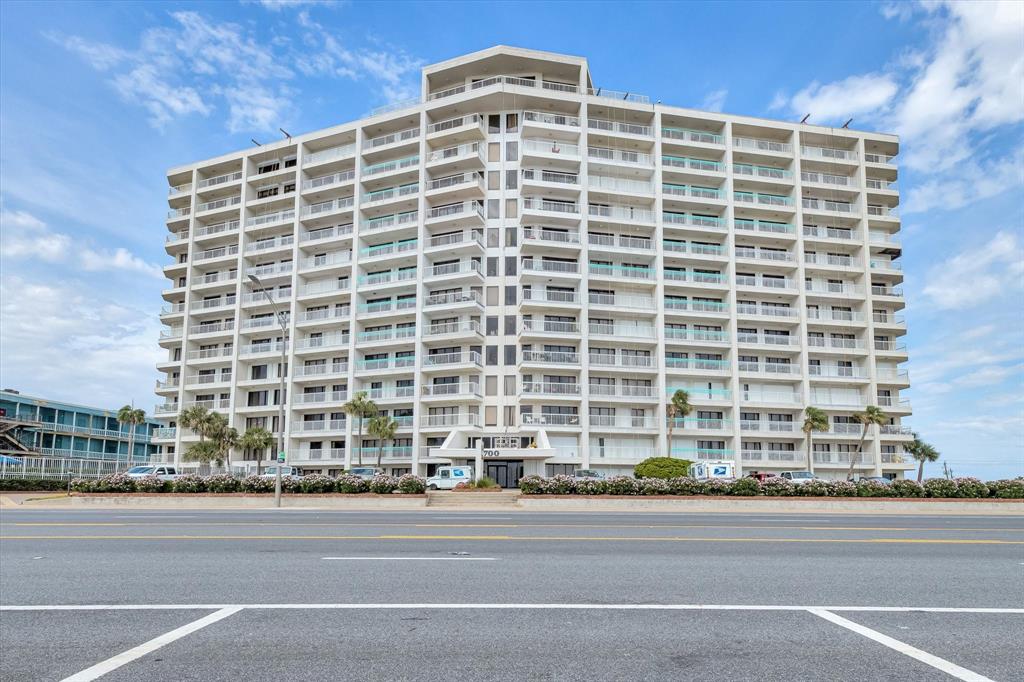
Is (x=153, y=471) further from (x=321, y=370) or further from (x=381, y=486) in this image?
(x=381, y=486)

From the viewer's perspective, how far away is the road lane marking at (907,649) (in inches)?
187

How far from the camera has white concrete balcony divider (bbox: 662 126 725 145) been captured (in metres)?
63.4

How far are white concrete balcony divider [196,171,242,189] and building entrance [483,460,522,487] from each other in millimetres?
39249

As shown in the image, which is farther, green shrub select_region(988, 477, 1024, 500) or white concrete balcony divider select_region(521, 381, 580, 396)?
white concrete balcony divider select_region(521, 381, 580, 396)

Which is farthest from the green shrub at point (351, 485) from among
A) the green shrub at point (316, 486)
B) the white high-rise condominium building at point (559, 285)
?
the white high-rise condominium building at point (559, 285)

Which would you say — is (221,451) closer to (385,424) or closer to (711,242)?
(385,424)

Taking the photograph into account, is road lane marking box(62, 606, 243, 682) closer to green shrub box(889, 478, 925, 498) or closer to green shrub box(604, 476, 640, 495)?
green shrub box(604, 476, 640, 495)

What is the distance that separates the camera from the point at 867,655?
5227 mm

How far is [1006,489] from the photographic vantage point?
31453mm

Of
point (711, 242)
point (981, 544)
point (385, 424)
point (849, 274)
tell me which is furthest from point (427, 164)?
point (981, 544)

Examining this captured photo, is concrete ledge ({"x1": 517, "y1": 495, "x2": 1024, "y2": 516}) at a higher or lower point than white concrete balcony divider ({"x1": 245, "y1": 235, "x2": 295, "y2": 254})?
lower

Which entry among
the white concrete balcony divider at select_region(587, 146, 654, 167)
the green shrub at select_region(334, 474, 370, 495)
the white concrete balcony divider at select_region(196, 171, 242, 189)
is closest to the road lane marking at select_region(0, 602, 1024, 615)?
the green shrub at select_region(334, 474, 370, 495)

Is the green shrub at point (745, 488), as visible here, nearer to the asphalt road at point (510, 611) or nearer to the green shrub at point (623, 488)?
the green shrub at point (623, 488)

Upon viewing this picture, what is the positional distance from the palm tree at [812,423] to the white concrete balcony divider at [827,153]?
24294 millimetres
